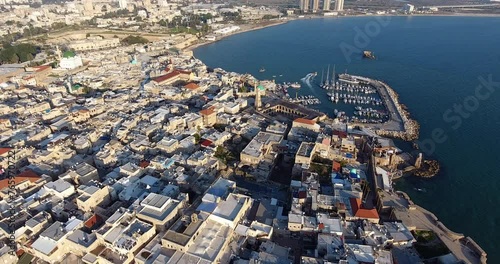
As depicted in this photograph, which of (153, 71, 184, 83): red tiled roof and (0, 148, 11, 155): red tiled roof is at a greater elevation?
(153, 71, 184, 83): red tiled roof

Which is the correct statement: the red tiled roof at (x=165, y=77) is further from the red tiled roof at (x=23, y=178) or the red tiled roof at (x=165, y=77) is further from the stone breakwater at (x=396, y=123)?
the stone breakwater at (x=396, y=123)

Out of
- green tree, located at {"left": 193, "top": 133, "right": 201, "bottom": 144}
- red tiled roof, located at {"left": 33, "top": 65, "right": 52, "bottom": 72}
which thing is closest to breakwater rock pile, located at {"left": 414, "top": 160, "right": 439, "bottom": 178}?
green tree, located at {"left": 193, "top": 133, "right": 201, "bottom": 144}

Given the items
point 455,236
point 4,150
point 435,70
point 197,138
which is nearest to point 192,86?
point 197,138

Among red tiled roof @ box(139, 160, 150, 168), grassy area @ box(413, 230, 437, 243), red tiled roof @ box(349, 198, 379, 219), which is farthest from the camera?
red tiled roof @ box(139, 160, 150, 168)

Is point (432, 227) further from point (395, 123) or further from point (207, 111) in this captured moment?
point (207, 111)

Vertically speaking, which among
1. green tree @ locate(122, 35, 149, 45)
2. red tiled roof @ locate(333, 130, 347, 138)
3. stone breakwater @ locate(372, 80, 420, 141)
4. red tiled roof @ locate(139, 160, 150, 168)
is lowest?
stone breakwater @ locate(372, 80, 420, 141)

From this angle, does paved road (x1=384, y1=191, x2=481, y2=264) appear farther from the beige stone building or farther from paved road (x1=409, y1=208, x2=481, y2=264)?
the beige stone building

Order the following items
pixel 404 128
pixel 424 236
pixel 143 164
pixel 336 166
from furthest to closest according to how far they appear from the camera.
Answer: pixel 404 128, pixel 336 166, pixel 143 164, pixel 424 236

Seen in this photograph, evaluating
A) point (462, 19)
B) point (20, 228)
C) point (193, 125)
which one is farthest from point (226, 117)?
point (462, 19)

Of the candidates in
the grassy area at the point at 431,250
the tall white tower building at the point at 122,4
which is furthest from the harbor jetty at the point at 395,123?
the tall white tower building at the point at 122,4

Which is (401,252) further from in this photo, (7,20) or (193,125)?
(7,20)
